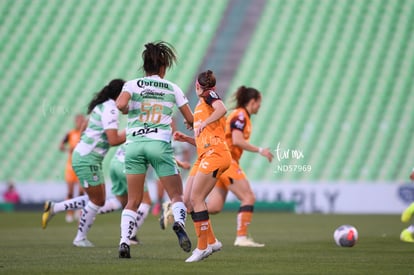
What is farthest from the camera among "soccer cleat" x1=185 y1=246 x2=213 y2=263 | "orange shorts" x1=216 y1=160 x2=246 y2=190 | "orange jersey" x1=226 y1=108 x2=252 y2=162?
"orange jersey" x1=226 y1=108 x2=252 y2=162

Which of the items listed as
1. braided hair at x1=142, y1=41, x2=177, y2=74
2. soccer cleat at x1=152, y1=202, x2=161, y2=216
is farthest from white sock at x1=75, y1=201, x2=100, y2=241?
soccer cleat at x1=152, y1=202, x2=161, y2=216

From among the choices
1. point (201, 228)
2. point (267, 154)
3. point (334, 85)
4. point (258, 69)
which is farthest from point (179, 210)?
point (258, 69)

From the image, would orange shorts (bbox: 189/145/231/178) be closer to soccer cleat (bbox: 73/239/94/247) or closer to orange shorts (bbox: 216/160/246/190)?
orange shorts (bbox: 216/160/246/190)

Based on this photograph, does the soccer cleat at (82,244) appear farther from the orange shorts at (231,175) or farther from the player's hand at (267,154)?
the player's hand at (267,154)

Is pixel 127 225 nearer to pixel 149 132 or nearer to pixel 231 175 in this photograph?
pixel 149 132

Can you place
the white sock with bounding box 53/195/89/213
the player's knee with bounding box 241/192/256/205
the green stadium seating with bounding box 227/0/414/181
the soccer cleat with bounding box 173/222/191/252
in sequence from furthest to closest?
1. the green stadium seating with bounding box 227/0/414/181
2. the white sock with bounding box 53/195/89/213
3. the player's knee with bounding box 241/192/256/205
4. the soccer cleat with bounding box 173/222/191/252

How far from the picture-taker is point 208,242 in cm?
912

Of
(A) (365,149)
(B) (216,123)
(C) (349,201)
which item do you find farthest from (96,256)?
(A) (365,149)

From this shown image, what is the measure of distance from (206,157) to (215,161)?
0.12 m

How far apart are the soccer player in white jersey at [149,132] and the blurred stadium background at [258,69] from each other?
731 inches

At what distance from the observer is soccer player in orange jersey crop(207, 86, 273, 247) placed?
37.7 ft

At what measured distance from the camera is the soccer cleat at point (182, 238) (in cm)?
817

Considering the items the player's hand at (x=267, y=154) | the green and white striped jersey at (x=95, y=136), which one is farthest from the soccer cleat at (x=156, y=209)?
the player's hand at (x=267, y=154)

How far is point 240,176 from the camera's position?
11.5 metres
